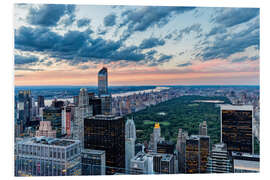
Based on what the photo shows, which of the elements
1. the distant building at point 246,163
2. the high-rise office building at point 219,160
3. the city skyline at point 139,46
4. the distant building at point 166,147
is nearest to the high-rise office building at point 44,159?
the city skyline at point 139,46

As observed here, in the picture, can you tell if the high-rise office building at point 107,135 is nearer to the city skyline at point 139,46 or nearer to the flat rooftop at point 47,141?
the flat rooftop at point 47,141

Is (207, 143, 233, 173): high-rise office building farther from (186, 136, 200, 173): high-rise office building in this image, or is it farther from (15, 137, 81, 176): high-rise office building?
(15, 137, 81, 176): high-rise office building

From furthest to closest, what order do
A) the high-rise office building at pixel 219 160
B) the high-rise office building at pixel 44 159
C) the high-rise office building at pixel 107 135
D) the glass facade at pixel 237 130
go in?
1. the high-rise office building at pixel 107 135
2. the glass facade at pixel 237 130
3. the high-rise office building at pixel 219 160
4. the high-rise office building at pixel 44 159

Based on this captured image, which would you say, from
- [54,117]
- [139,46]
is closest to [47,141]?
[54,117]

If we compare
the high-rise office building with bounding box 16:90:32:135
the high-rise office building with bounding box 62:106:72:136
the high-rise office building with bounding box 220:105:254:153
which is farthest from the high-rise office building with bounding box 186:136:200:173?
the high-rise office building with bounding box 16:90:32:135

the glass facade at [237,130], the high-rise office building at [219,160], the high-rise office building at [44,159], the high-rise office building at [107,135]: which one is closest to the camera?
the high-rise office building at [44,159]
